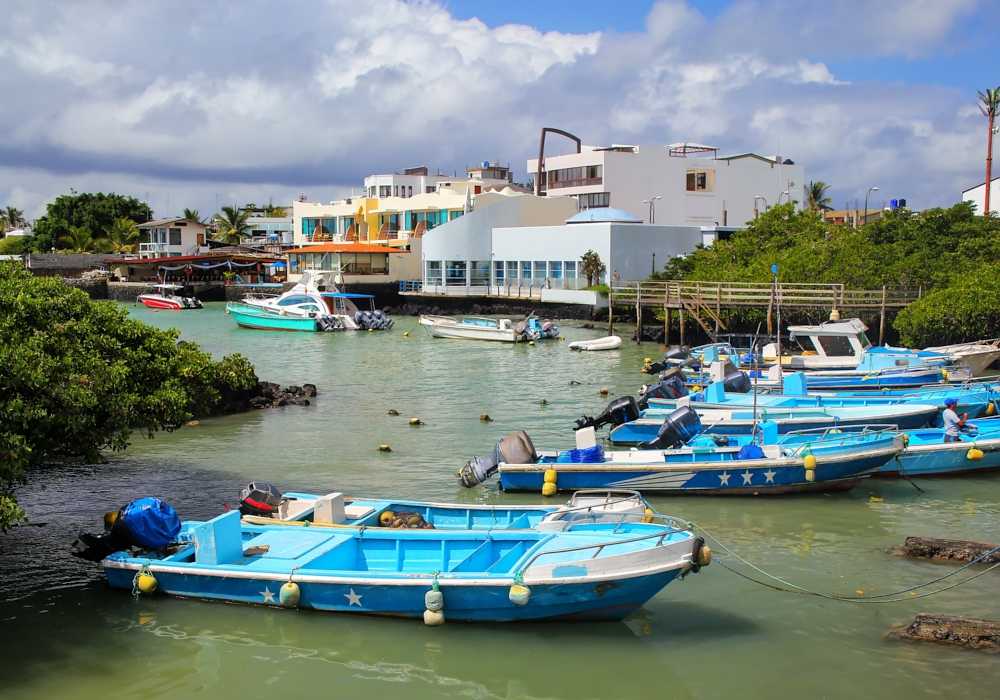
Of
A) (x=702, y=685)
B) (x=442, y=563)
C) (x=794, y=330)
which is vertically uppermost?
(x=794, y=330)

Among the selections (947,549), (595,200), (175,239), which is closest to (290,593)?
(947,549)

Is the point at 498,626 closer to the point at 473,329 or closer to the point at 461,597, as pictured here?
the point at 461,597

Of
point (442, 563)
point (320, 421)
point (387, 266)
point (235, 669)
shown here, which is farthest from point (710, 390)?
point (387, 266)

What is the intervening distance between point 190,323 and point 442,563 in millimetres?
54849

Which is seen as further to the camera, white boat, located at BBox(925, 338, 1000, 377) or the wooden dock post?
the wooden dock post

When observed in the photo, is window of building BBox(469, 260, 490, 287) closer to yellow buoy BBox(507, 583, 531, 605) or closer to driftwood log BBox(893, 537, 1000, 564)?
driftwood log BBox(893, 537, 1000, 564)

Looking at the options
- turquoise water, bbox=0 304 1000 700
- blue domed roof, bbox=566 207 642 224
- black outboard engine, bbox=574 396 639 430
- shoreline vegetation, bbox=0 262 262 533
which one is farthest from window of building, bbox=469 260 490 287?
shoreline vegetation, bbox=0 262 262 533

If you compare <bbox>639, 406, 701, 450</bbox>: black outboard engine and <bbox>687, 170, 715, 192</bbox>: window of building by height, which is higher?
<bbox>687, 170, 715, 192</bbox>: window of building

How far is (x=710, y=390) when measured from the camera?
22.6 meters

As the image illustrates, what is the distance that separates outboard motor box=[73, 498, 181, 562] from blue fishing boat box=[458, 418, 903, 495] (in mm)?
6595

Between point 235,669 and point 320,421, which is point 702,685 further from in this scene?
point 320,421

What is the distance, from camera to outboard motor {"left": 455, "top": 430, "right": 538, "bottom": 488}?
17188mm

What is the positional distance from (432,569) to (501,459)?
5948mm


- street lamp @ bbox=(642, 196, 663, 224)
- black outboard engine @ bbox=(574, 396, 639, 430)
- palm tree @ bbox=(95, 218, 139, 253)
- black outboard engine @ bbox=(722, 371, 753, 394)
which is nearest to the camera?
black outboard engine @ bbox=(574, 396, 639, 430)
